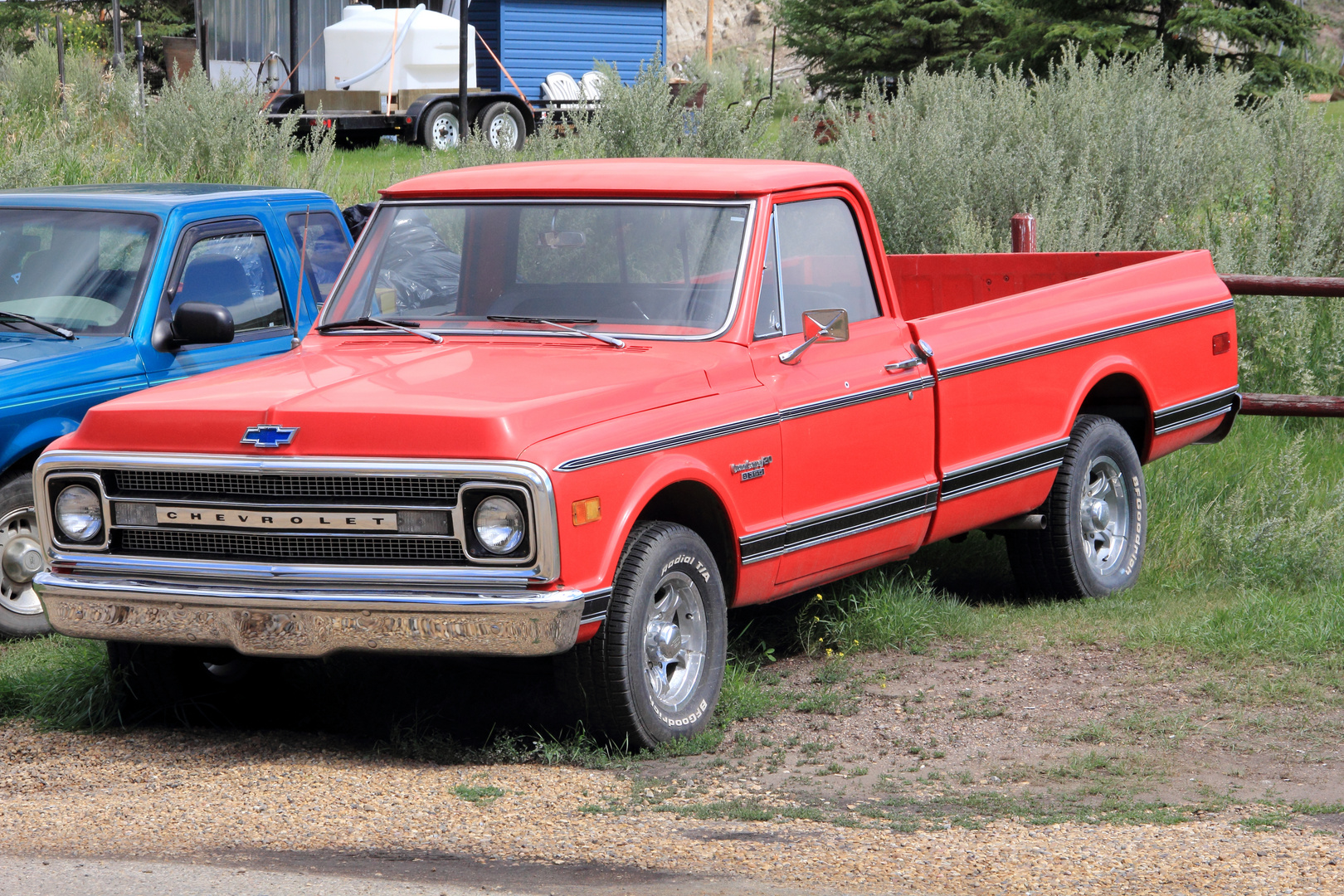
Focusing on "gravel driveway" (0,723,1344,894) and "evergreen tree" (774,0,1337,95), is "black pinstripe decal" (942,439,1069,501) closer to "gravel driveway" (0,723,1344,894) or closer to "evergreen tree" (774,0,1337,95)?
"gravel driveway" (0,723,1344,894)

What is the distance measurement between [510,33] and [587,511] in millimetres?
32694

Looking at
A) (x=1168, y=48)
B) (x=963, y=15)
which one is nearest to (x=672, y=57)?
(x=963, y=15)

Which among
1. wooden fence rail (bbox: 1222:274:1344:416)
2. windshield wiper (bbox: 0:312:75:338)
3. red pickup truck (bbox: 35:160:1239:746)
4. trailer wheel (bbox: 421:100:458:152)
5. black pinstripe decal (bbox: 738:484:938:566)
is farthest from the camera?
trailer wheel (bbox: 421:100:458:152)

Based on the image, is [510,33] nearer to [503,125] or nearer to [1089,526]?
[503,125]

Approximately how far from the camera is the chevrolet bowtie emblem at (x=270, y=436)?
486 centimetres

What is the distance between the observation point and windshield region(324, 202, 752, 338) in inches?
229

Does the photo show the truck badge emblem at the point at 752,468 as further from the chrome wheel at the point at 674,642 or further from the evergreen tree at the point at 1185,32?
the evergreen tree at the point at 1185,32

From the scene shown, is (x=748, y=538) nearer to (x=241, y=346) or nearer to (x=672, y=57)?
(x=241, y=346)

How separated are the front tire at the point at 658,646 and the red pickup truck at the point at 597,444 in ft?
0.03

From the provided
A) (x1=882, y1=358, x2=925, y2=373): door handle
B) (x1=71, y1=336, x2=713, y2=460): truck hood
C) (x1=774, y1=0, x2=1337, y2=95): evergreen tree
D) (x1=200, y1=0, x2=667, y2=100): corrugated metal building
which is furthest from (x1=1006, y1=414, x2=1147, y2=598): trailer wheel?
(x1=200, y1=0, x2=667, y2=100): corrugated metal building

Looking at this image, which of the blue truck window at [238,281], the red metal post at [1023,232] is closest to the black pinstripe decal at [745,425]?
the blue truck window at [238,281]

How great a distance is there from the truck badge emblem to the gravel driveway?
107cm

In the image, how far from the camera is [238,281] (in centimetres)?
773

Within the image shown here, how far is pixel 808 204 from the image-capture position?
634 cm
